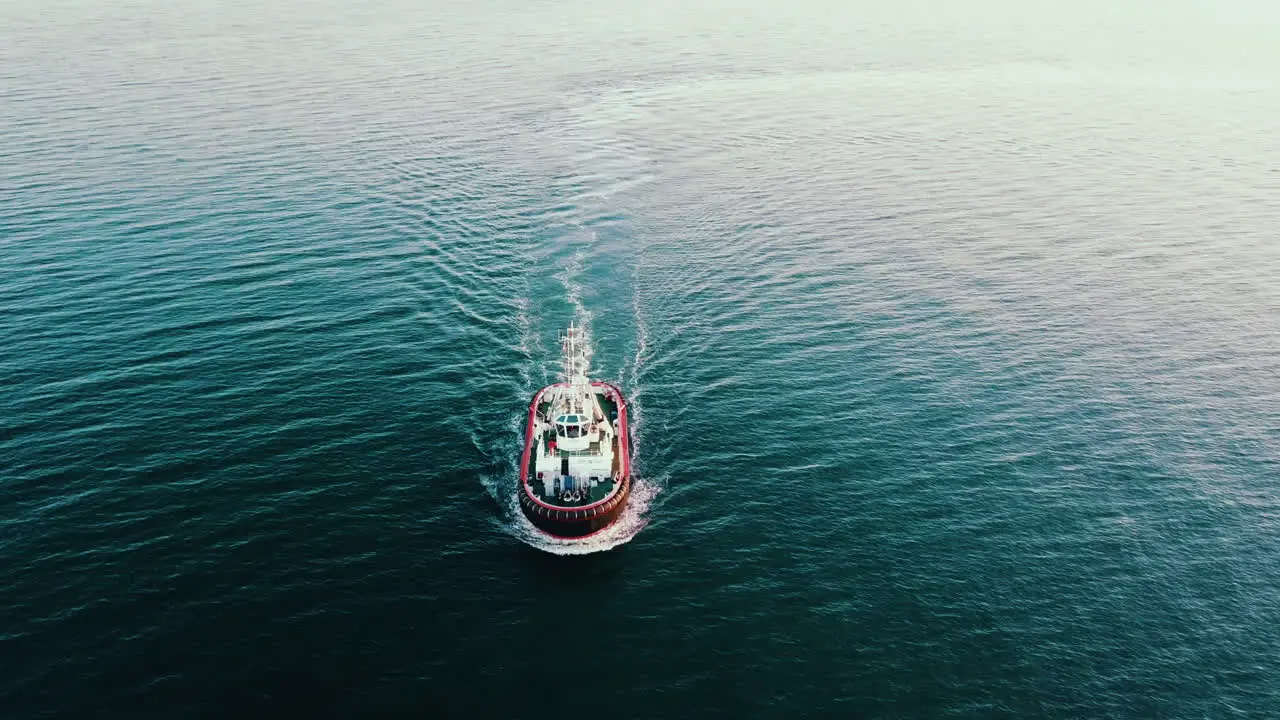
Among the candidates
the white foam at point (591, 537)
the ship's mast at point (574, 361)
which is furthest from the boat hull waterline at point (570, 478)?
the ship's mast at point (574, 361)

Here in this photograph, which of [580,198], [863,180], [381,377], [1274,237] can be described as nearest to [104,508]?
[381,377]

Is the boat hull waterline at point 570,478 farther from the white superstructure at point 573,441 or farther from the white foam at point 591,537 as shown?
the white foam at point 591,537

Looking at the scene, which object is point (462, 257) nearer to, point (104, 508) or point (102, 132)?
point (104, 508)

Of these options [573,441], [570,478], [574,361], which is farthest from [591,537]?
[574,361]

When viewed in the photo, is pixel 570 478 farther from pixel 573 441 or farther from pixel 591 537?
pixel 591 537

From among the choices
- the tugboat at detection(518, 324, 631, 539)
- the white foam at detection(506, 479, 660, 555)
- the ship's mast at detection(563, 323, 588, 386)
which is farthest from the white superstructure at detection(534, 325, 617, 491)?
the white foam at detection(506, 479, 660, 555)

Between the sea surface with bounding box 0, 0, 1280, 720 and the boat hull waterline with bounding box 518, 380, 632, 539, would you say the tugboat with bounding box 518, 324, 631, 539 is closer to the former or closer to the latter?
the boat hull waterline with bounding box 518, 380, 632, 539
